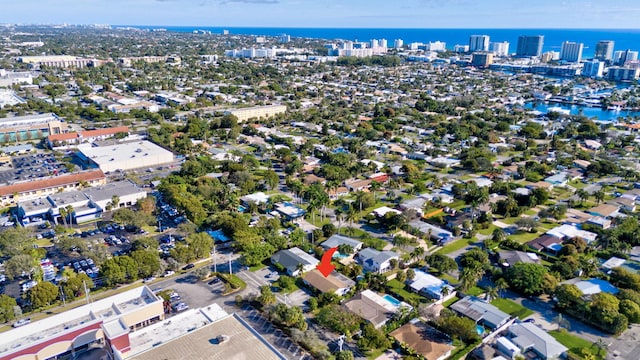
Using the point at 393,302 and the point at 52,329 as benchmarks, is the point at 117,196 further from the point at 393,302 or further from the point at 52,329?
the point at 393,302

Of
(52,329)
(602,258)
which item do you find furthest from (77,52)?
(602,258)

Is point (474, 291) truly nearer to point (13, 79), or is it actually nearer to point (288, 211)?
point (288, 211)

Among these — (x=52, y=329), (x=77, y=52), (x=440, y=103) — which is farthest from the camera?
(x=77, y=52)

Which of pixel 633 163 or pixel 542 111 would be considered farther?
pixel 542 111

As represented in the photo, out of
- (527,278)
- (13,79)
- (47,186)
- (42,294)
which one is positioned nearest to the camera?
(42,294)

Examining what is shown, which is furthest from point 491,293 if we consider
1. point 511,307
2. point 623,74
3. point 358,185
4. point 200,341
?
point 623,74

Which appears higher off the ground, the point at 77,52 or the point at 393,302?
the point at 77,52

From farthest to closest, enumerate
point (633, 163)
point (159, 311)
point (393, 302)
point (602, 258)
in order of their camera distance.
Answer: point (633, 163) < point (602, 258) < point (393, 302) < point (159, 311)

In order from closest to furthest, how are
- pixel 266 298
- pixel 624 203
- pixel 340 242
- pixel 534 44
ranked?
Result: pixel 266 298 → pixel 340 242 → pixel 624 203 → pixel 534 44
